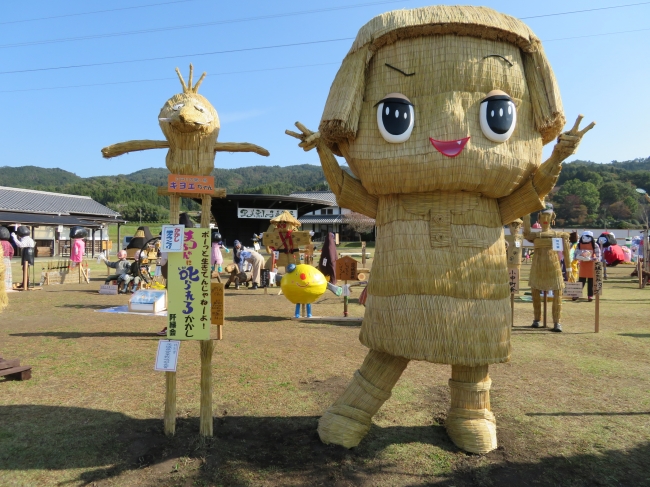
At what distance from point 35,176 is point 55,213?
4032 inches

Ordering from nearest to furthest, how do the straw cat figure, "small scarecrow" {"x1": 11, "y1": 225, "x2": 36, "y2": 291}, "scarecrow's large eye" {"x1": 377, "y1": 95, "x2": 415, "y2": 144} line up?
1. "scarecrow's large eye" {"x1": 377, "y1": 95, "x2": 415, "y2": 144}
2. the straw cat figure
3. "small scarecrow" {"x1": 11, "y1": 225, "x2": 36, "y2": 291}

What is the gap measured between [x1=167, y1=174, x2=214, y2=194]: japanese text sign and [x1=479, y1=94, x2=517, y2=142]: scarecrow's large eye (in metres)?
2.05

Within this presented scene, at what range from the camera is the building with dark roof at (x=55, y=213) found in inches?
1040

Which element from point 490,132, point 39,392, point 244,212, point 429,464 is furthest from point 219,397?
point 244,212

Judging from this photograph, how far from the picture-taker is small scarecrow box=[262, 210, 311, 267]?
42.8 feet

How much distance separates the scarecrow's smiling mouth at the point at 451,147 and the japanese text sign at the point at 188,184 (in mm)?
1737

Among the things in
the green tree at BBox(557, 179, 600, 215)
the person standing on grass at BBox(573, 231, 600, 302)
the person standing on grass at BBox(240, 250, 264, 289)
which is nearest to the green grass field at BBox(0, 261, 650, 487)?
the person standing on grass at BBox(573, 231, 600, 302)

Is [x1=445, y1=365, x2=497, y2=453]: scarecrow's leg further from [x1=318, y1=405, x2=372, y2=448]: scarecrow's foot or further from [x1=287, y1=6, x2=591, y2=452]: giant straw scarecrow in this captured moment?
[x1=318, y1=405, x2=372, y2=448]: scarecrow's foot

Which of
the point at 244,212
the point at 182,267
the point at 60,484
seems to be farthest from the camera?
the point at 244,212

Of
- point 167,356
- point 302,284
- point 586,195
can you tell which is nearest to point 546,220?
point 302,284

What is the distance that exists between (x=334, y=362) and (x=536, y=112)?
3.83 meters

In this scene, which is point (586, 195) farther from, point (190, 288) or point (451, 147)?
point (190, 288)

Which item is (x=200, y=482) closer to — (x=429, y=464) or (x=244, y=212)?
(x=429, y=464)

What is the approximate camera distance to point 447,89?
9.75 ft
